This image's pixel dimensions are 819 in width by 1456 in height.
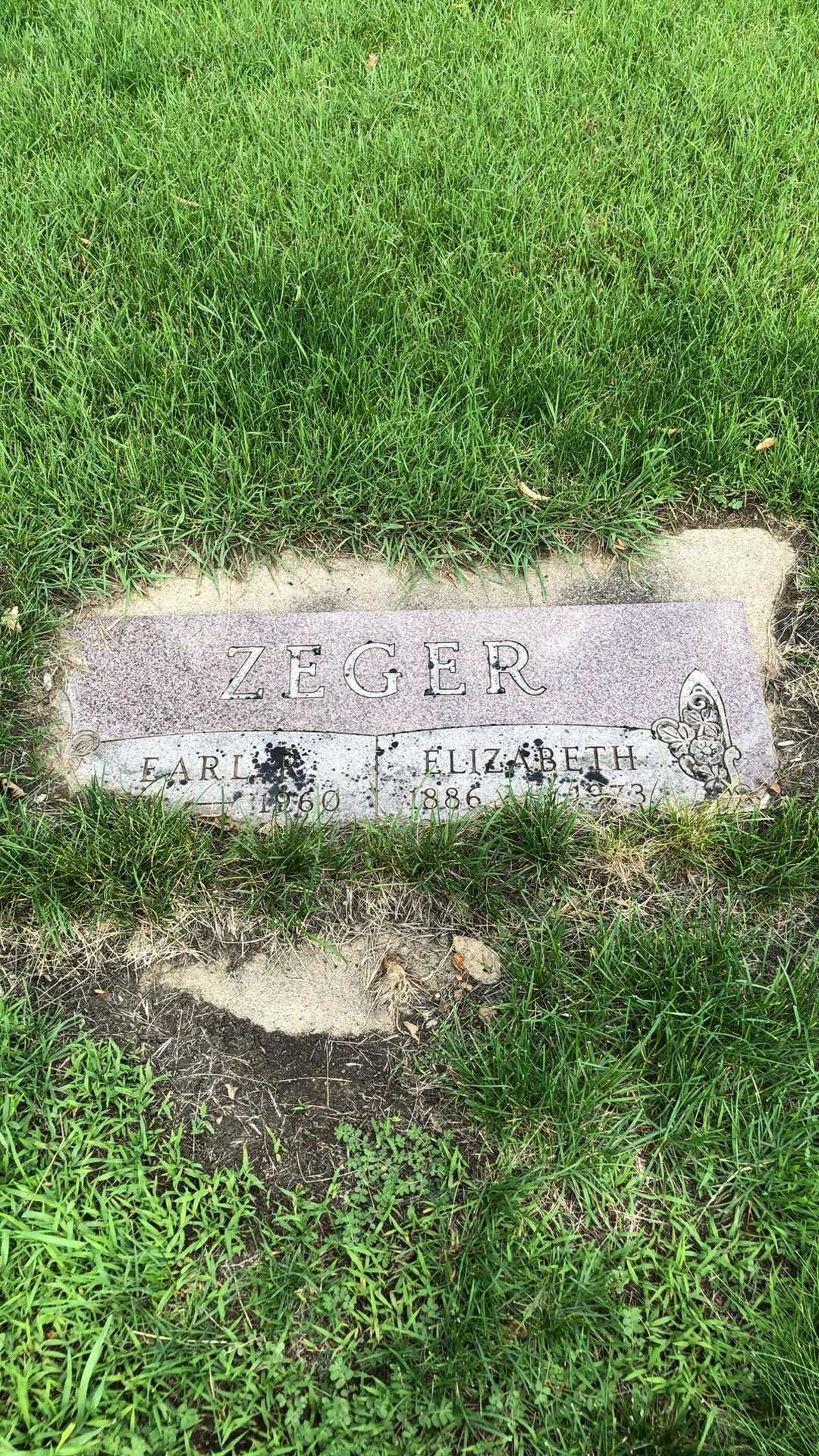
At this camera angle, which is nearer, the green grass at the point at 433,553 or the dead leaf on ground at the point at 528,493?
the green grass at the point at 433,553

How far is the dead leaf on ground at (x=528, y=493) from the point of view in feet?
8.39

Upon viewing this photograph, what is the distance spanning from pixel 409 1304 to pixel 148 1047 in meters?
0.69

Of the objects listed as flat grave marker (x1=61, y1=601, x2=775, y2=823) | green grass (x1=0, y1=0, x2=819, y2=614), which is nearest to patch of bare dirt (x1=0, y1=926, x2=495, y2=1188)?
flat grave marker (x1=61, y1=601, x2=775, y2=823)

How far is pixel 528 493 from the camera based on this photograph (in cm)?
256

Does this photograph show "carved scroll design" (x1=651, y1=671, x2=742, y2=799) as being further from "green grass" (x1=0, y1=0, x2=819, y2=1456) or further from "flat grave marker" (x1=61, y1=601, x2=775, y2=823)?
"green grass" (x1=0, y1=0, x2=819, y2=1456)

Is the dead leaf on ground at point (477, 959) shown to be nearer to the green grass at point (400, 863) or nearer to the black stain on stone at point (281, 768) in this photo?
the green grass at point (400, 863)

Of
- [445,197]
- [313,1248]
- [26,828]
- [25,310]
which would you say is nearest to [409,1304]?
[313,1248]

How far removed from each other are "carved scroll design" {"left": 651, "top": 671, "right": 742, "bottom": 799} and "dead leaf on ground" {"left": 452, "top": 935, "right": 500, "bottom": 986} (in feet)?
2.05

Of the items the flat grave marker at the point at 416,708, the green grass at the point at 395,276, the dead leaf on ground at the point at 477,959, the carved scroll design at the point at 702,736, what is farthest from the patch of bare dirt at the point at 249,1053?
the green grass at the point at 395,276

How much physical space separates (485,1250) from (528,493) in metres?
1.81

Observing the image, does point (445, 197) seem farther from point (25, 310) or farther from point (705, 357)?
point (25, 310)

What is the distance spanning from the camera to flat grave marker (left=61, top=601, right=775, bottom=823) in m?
2.16

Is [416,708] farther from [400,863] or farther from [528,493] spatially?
[528,493]

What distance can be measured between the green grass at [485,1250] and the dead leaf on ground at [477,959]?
0.07 meters
